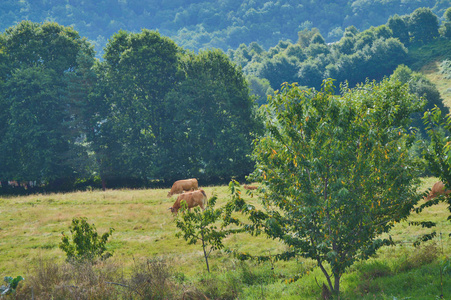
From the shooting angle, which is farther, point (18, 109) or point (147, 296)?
point (18, 109)

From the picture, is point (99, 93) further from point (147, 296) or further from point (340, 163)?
point (340, 163)

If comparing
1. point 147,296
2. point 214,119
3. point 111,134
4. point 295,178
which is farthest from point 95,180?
point 295,178

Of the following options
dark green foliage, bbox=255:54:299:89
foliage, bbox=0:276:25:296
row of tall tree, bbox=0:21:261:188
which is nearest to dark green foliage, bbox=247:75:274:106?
dark green foliage, bbox=255:54:299:89

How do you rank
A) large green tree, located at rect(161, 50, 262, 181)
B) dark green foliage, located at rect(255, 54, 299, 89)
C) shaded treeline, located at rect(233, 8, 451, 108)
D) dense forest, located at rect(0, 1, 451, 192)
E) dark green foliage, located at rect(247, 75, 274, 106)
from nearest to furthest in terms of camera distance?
1. dense forest, located at rect(0, 1, 451, 192)
2. large green tree, located at rect(161, 50, 262, 181)
3. shaded treeline, located at rect(233, 8, 451, 108)
4. dark green foliage, located at rect(247, 75, 274, 106)
5. dark green foliage, located at rect(255, 54, 299, 89)

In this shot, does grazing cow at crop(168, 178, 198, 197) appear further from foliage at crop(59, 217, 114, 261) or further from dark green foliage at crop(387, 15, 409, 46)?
dark green foliage at crop(387, 15, 409, 46)

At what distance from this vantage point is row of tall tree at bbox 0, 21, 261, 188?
45188 mm

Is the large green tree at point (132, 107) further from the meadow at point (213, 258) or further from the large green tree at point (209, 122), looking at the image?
the meadow at point (213, 258)

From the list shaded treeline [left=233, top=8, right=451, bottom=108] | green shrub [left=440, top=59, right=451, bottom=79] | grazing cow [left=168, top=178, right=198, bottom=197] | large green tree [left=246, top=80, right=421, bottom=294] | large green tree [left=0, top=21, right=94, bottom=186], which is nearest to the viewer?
large green tree [left=246, top=80, right=421, bottom=294]

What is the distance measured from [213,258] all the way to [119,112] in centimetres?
3592

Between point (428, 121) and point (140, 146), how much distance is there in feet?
133

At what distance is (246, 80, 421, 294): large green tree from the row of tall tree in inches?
1382

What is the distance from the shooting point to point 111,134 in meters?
47.5

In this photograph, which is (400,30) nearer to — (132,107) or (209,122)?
(209,122)

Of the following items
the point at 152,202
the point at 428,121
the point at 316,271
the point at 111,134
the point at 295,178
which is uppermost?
the point at 111,134
